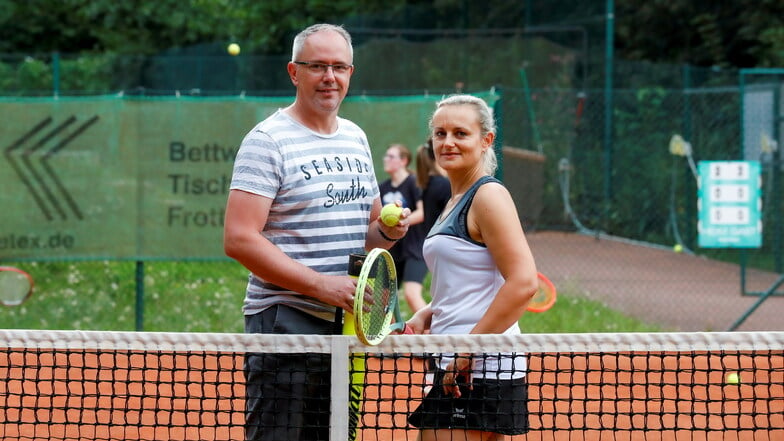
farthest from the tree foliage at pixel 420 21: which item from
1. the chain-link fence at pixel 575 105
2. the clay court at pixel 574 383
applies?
the clay court at pixel 574 383

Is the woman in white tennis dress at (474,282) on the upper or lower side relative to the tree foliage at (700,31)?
lower

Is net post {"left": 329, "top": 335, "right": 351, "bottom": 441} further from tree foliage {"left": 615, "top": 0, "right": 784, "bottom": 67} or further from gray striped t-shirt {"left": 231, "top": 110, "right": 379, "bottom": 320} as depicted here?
tree foliage {"left": 615, "top": 0, "right": 784, "bottom": 67}

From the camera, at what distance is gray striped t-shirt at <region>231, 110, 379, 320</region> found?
11.8 ft

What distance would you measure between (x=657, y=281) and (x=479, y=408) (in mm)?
9892

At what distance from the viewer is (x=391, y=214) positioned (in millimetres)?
3773

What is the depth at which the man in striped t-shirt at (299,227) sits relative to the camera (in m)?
3.56

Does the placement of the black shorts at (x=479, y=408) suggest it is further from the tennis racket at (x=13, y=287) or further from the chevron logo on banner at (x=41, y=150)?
the chevron logo on banner at (x=41, y=150)

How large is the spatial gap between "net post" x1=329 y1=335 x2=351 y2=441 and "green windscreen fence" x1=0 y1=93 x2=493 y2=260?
5.27 m

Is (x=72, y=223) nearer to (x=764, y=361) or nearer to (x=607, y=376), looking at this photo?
(x=607, y=376)

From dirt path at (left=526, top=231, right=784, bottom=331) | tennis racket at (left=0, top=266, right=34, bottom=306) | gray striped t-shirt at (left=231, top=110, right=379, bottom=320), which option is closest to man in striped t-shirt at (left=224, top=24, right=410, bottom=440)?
gray striped t-shirt at (left=231, top=110, right=379, bottom=320)

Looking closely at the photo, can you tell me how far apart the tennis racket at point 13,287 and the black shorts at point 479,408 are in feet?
17.8

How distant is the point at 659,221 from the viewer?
51.6 feet

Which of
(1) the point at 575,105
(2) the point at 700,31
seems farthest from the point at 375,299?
(2) the point at 700,31

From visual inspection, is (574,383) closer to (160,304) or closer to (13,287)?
(13,287)
